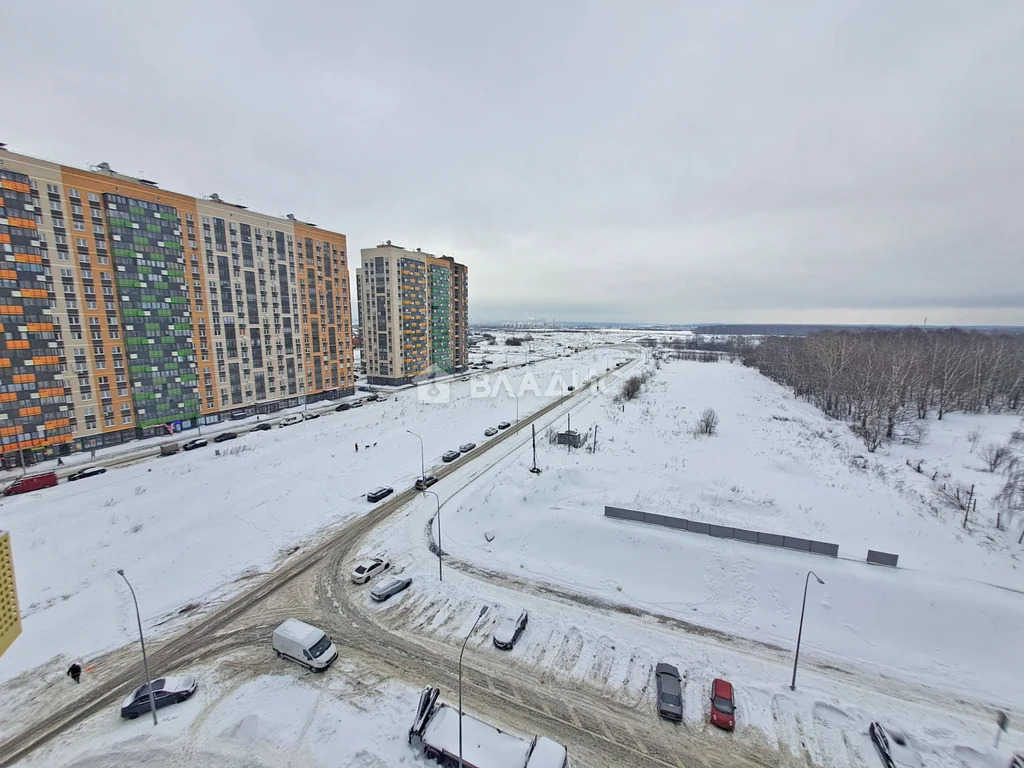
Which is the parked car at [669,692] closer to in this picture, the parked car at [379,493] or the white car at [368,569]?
the white car at [368,569]

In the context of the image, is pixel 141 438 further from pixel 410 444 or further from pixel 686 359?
pixel 686 359

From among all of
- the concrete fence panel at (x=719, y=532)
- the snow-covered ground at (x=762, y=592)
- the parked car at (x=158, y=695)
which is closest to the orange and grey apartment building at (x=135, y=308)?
the snow-covered ground at (x=762, y=592)

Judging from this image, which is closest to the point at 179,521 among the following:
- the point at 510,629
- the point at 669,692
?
the point at 510,629

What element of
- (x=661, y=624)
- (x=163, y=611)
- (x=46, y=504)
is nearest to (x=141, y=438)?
(x=46, y=504)

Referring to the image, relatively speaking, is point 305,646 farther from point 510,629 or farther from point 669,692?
point 669,692

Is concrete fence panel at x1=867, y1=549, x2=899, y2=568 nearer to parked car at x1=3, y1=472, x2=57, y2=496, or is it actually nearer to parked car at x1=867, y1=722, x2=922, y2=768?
parked car at x1=867, y1=722, x2=922, y2=768
